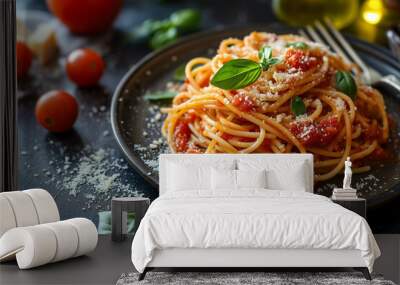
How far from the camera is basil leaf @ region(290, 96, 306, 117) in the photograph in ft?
15.1

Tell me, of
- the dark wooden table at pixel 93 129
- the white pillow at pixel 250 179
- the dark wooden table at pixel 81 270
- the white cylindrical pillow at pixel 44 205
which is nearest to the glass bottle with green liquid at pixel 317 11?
the dark wooden table at pixel 93 129

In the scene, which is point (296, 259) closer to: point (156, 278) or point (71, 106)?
point (156, 278)

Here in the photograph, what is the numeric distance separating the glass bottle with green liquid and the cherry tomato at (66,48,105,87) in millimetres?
1507

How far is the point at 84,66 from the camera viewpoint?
17.8 ft

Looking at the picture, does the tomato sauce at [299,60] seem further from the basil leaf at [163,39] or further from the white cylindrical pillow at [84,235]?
the white cylindrical pillow at [84,235]

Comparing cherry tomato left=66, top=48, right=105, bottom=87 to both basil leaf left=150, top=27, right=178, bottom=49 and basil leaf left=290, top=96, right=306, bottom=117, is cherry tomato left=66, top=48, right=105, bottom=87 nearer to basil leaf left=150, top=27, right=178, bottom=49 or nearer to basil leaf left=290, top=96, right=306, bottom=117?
basil leaf left=150, top=27, right=178, bottom=49

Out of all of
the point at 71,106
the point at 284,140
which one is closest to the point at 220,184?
the point at 284,140

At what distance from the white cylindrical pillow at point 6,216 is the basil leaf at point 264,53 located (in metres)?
1.57

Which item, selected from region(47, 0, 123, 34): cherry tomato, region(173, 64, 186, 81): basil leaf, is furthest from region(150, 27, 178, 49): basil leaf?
region(173, 64, 186, 81): basil leaf

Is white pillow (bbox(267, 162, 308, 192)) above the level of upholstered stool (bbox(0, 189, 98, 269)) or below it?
above

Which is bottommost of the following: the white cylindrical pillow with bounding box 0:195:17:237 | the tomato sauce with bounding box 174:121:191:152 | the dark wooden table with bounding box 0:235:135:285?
the dark wooden table with bounding box 0:235:135:285

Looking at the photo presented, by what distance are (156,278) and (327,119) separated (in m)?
1.43

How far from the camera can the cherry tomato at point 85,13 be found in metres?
5.97

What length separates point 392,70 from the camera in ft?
17.3
